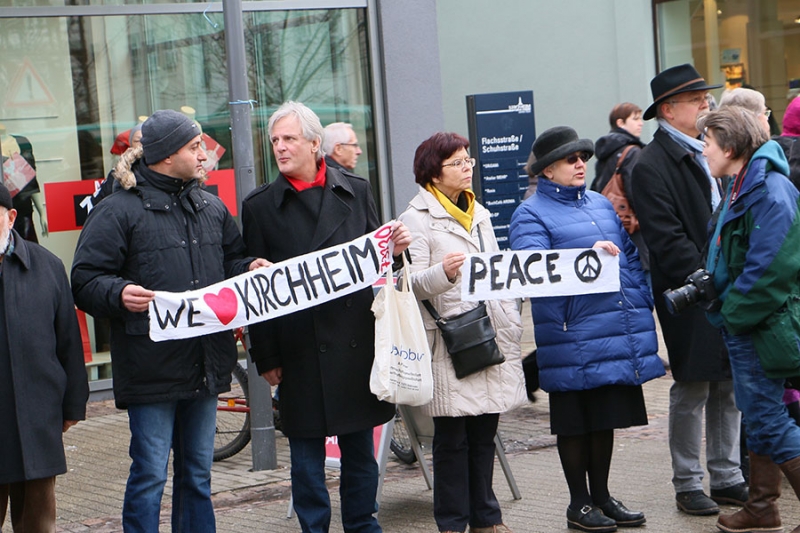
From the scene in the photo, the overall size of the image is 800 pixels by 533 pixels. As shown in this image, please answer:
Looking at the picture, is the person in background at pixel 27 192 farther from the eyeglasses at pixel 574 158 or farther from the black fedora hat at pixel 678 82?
the black fedora hat at pixel 678 82

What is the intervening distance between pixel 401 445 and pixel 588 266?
225 cm

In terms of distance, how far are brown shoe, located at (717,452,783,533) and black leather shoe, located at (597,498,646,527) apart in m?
0.50

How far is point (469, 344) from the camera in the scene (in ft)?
18.0

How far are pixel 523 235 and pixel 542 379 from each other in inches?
28.4

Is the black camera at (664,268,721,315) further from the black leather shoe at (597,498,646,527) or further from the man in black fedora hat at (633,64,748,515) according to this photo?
the black leather shoe at (597,498,646,527)

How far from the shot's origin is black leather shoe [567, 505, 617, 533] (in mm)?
5871

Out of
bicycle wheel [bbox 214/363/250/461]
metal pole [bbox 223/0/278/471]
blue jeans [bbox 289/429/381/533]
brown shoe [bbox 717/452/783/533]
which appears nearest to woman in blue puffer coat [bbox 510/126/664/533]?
brown shoe [bbox 717/452/783/533]

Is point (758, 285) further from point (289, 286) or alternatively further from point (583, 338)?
point (289, 286)

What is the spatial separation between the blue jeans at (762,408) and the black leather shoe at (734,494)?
858mm

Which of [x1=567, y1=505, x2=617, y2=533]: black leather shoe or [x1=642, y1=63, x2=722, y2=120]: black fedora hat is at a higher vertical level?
[x1=642, y1=63, x2=722, y2=120]: black fedora hat

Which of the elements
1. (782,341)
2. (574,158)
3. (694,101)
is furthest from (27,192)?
(782,341)

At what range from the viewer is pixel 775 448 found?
17.5 feet

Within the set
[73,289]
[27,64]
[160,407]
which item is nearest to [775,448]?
[160,407]

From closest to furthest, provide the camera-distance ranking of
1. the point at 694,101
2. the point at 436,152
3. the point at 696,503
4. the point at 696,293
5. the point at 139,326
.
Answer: the point at 139,326, the point at 696,293, the point at 436,152, the point at 696,503, the point at 694,101
